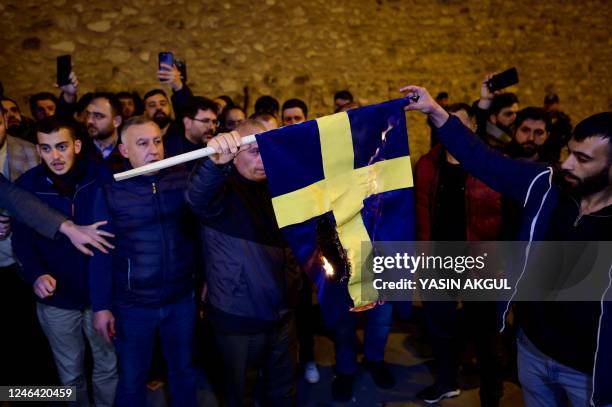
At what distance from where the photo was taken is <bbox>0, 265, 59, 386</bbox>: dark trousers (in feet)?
9.68

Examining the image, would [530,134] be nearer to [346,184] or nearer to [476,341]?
[476,341]

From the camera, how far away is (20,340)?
9.97 ft

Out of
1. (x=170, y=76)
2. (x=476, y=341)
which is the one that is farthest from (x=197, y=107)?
(x=476, y=341)

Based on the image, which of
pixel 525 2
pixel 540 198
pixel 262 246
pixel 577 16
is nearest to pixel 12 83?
pixel 262 246

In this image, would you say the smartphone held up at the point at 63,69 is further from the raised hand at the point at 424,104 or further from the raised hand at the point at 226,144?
the raised hand at the point at 424,104

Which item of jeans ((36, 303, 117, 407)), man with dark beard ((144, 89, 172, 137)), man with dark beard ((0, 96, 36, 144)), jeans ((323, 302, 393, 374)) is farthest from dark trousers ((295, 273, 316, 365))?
man with dark beard ((0, 96, 36, 144))

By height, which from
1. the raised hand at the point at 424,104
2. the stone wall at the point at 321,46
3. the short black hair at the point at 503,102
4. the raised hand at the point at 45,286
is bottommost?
the raised hand at the point at 45,286

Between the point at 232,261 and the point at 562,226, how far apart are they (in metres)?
1.44

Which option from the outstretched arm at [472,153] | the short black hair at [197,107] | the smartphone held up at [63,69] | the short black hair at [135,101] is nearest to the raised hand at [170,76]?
the short black hair at [197,107]

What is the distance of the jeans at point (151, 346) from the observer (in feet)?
8.20

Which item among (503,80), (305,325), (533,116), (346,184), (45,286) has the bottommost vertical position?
(305,325)

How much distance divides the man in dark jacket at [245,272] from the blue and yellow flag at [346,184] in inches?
17.1

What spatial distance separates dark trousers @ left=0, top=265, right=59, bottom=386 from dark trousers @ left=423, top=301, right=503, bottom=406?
2563mm

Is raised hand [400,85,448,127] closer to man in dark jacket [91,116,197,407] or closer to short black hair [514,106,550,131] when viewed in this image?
man in dark jacket [91,116,197,407]
